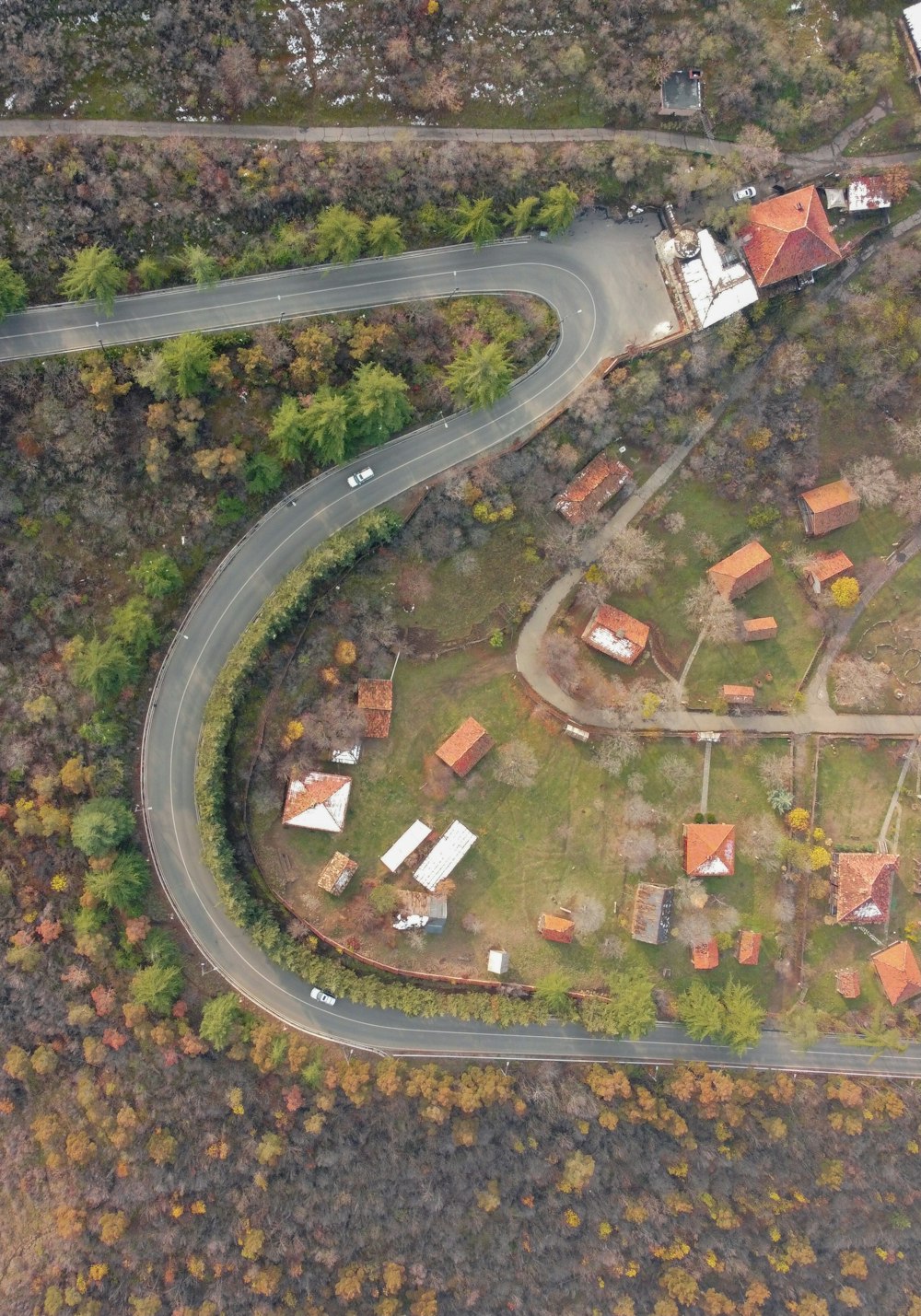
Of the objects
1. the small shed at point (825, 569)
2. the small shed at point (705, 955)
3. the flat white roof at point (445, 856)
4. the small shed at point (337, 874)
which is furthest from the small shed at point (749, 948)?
the small shed at point (337, 874)

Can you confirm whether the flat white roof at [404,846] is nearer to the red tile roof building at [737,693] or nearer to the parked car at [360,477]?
the red tile roof building at [737,693]

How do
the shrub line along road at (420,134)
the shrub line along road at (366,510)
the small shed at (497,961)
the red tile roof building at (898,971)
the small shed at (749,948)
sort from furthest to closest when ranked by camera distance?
the red tile roof building at (898,971), the small shed at (749,948), the small shed at (497,961), the shrub line along road at (366,510), the shrub line along road at (420,134)

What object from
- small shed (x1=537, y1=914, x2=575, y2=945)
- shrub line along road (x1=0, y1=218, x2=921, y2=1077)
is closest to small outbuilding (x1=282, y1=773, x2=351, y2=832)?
shrub line along road (x1=0, y1=218, x2=921, y2=1077)

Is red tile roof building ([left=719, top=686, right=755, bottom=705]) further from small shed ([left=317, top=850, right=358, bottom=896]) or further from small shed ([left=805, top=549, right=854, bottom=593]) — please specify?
small shed ([left=317, top=850, right=358, bottom=896])

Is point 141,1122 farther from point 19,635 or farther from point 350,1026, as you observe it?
point 19,635

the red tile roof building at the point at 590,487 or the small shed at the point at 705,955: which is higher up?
the red tile roof building at the point at 590,487

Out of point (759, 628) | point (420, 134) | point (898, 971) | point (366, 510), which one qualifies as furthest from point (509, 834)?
point (420, 134)
